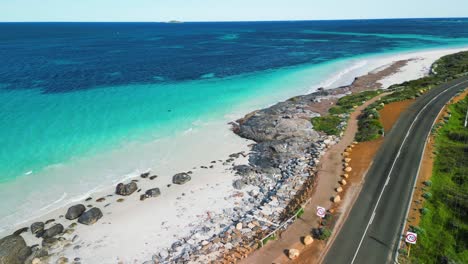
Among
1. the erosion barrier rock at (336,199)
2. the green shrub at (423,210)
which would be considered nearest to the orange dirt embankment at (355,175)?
the erosion barrier rock at (336,199)

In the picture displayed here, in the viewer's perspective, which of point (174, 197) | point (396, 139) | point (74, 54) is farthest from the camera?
point (74, 54)

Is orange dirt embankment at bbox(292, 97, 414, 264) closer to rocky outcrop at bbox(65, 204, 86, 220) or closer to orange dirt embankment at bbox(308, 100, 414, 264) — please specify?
orange dirt embankment at bbox(308, 100, 414, 264)

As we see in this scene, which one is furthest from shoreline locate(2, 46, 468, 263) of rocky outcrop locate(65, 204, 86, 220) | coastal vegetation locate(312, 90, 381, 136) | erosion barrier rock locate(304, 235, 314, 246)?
coastal vegetation locate(312, 90, 381, 136)

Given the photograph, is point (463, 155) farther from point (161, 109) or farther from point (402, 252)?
point (161, 109)

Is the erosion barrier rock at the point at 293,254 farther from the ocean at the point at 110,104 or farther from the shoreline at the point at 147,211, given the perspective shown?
the ocean at the point at 110,104

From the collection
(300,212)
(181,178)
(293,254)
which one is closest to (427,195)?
(300,212)

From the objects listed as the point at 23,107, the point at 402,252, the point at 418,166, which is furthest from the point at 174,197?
the point at 23,107
